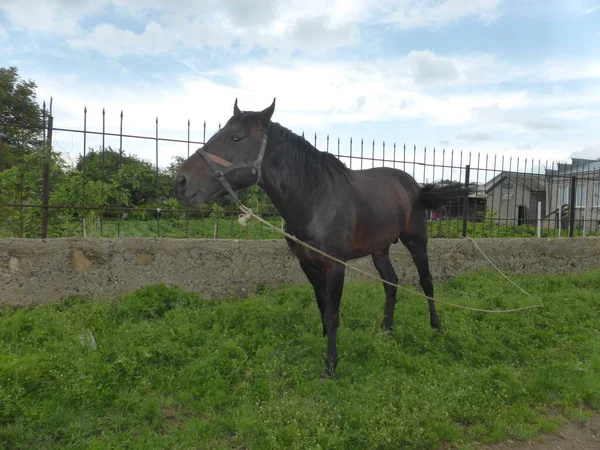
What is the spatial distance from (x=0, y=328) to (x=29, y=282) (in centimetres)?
92

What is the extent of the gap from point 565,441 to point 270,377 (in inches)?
78.9

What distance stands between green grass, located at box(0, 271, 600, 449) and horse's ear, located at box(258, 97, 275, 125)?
1.87 metres

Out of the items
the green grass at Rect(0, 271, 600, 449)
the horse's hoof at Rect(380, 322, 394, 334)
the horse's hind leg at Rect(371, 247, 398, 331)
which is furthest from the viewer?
the horse's hind leg at Rect(371, 247, 398, 331)

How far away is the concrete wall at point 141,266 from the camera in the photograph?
423cm

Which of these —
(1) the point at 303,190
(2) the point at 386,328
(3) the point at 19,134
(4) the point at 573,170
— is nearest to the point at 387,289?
(2) the point at 386,328

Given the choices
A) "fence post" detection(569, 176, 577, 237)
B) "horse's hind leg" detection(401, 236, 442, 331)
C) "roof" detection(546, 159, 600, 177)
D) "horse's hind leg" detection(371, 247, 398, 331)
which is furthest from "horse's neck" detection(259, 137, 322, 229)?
"fence post" detection(569, 176, 577, 237)

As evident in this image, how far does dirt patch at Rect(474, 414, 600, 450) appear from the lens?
239 centimetres

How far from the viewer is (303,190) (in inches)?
→ 122

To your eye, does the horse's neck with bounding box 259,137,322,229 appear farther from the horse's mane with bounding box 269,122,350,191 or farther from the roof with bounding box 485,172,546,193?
the roof with bounding box 485,172,546,193

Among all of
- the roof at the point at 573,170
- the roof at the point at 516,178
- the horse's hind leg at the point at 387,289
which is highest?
the roof at the point at 573,170

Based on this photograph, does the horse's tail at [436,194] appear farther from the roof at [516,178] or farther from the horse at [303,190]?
the roof at [516,178]

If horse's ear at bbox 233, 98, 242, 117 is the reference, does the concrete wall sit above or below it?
below

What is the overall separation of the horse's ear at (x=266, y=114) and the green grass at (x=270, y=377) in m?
1.87

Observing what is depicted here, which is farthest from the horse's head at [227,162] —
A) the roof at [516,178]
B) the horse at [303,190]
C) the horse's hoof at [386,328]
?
the roof at [516,178]
